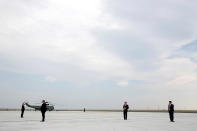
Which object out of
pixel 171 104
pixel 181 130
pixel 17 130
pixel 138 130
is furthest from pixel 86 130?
pixel 171 104

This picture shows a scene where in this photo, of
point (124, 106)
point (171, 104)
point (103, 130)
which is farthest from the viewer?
point (124, 106)

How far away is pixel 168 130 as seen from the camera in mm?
13570

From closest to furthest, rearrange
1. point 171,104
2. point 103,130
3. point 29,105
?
point 103,130 → point 171,104 → point 29,105

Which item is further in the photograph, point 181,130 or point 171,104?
point 171,104

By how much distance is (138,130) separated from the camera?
13.3m

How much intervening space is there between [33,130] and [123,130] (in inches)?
197

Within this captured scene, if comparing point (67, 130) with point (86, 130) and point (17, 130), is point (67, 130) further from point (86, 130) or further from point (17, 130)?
point (17, 130)

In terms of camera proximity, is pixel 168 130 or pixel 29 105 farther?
pixel 29 105

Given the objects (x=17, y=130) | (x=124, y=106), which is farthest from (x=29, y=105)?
(x=17, y=130)

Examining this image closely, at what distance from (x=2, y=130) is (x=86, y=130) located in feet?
14.9

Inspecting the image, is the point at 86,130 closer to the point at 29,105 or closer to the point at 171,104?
the point at 171,104

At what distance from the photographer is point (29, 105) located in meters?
75.9

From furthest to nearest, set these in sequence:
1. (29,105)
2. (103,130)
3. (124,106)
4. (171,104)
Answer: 1. (29,105)
2. (124,106)
3. (171,104)
4. (103,130)

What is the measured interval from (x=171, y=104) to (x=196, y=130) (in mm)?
10199
